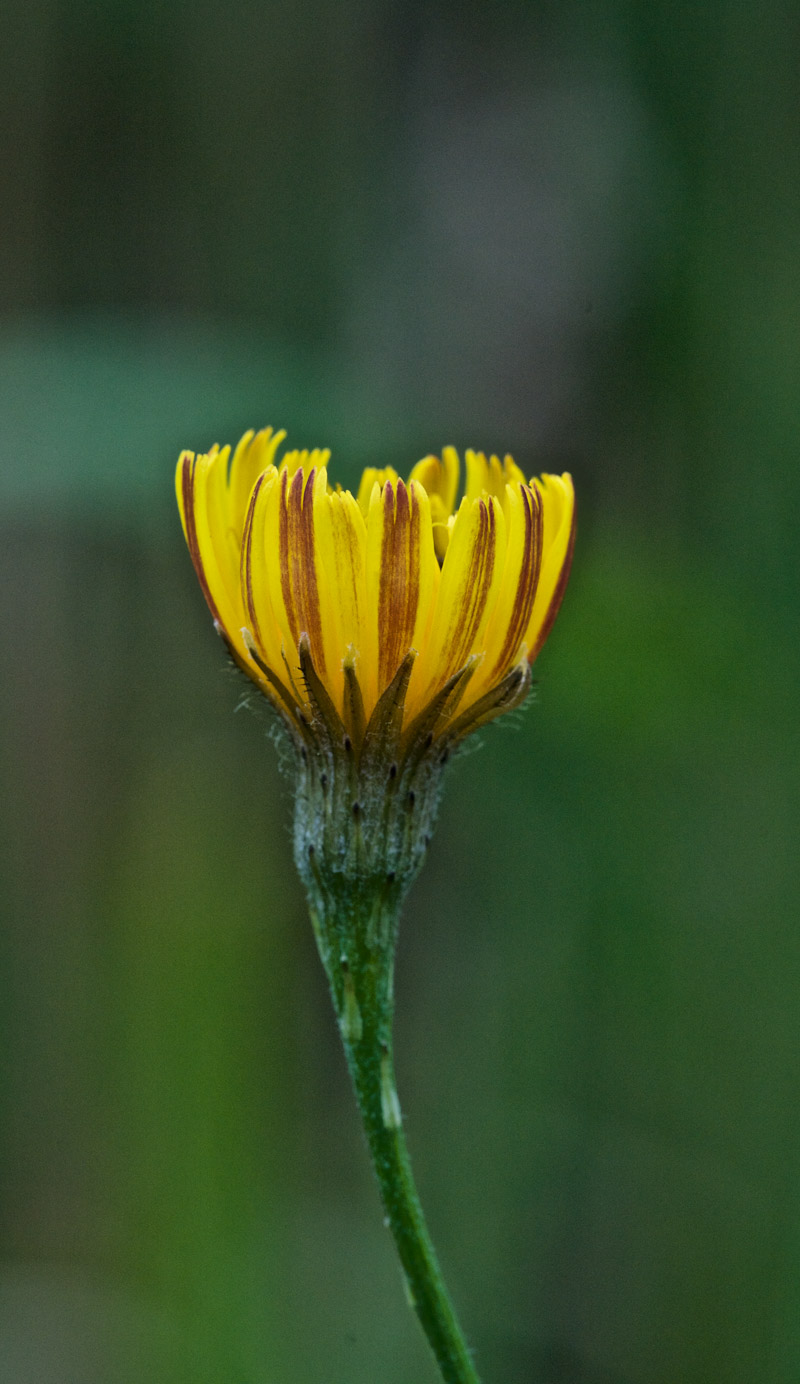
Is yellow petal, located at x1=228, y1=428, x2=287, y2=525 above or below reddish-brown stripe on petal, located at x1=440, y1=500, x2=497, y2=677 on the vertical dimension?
above

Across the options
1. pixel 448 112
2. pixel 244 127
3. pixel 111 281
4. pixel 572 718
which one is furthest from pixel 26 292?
pixel 572 718

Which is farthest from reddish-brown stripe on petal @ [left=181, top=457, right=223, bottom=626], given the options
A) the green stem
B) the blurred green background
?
the blurred green background

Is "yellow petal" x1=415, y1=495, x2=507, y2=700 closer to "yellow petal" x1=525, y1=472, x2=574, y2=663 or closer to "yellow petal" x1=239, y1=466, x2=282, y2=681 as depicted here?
"yellow petal" x1=525, y1=472, x2=574, y2=663

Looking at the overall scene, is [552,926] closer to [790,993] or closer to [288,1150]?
[790,993]

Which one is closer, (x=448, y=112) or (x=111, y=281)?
(x=448, y=112)

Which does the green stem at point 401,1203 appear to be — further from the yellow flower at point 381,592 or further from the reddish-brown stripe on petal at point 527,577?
the reddish-brown stripe on petal at point 527,577

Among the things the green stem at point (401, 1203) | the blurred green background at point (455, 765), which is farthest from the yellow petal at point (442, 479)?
the blurred green background at point (455, 765)

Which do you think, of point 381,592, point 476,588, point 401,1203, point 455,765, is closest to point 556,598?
point 476,588
